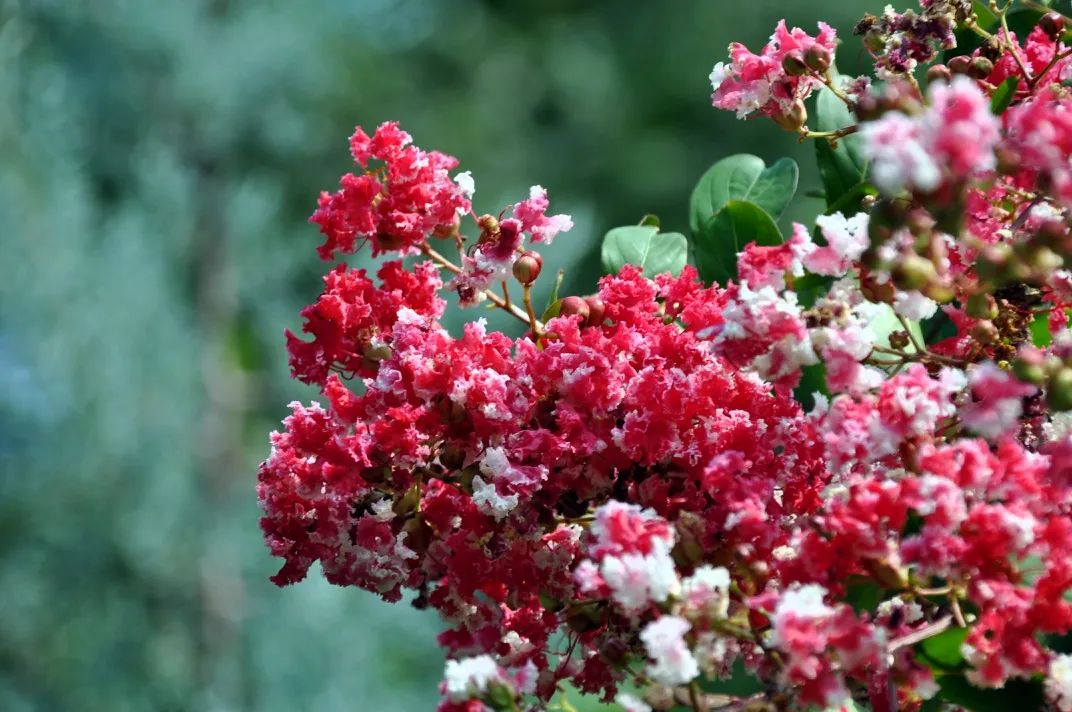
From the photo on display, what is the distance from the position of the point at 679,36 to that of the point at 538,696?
712cm

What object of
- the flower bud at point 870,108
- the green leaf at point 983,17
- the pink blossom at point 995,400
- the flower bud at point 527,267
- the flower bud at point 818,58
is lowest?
the pink blossom at point 995,400

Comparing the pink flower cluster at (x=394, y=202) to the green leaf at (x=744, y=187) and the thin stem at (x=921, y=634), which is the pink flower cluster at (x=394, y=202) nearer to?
the green leaf at (x=744, y=187)

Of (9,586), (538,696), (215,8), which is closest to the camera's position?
(538,696)

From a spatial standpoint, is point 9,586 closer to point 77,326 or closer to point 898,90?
point 77,326

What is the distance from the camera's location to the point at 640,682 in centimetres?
51

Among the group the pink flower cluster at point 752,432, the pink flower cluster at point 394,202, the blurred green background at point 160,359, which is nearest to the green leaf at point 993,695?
the pink flower cluster at point 752,432

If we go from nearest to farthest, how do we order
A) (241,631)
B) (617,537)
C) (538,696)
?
(617,537) → (538,696) → (241,631)

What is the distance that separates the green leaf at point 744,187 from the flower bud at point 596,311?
0.18 metres

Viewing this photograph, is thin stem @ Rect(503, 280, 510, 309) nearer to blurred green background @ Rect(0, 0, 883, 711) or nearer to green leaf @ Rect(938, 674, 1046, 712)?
green leaf @ Rect(938, 674, 1046, 712)

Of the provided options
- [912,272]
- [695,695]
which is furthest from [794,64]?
[695,695]

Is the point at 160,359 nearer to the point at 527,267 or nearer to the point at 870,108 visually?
the point at 527,267

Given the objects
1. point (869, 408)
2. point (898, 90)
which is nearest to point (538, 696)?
point (869, 408)

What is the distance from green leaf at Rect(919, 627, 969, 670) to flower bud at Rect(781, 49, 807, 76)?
29 centimetres

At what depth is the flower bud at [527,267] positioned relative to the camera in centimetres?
66
